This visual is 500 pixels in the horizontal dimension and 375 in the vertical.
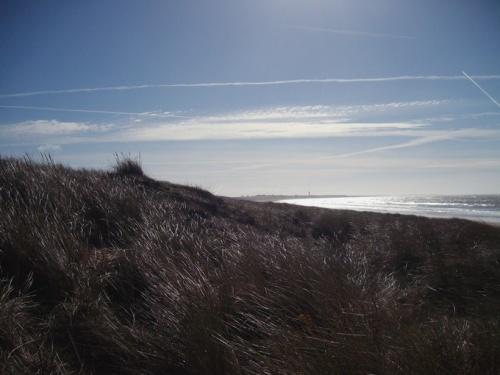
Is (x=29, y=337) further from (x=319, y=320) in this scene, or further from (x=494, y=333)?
(x=494, y=333)

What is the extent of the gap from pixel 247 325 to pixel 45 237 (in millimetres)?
2682

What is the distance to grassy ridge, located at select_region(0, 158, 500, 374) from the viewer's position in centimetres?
232

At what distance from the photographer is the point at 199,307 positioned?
2949 millimetres

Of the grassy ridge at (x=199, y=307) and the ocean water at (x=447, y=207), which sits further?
the ocean water at (x=447, y=207)

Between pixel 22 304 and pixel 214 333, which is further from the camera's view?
pixel 22 304

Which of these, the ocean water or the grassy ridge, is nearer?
the grassy ridge

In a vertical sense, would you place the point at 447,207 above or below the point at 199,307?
below

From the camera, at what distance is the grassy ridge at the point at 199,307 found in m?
2.32

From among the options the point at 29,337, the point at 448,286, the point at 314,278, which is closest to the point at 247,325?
the point at 314,278

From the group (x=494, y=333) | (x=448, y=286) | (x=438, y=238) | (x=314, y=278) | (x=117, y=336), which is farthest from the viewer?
(x=438, y=238)

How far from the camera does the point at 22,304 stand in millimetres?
3068

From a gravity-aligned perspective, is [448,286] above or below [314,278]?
below

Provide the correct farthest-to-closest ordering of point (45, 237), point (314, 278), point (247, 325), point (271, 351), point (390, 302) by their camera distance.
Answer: point (45, 237) → point (314, 278) → point (390, 302) → point (247, 325) → point (271, 351)

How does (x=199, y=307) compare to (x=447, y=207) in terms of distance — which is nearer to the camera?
(x=199, y=307)
